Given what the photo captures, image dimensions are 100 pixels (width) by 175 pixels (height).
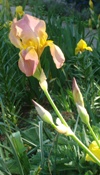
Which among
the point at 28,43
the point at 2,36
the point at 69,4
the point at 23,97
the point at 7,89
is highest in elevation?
the point at 28,43

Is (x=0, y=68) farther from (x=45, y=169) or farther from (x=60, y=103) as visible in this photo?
(x=45, y=169)

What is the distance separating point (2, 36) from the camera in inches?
133

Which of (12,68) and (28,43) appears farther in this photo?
(12,68)

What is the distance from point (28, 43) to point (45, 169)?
752 millimetres

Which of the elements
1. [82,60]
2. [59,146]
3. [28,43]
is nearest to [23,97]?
[82,60]

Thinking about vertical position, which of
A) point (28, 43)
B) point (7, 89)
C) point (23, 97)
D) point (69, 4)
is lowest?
point (69, 4)

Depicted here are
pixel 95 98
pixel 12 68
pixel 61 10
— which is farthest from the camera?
pixel 61 10

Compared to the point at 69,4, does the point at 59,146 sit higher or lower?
higher

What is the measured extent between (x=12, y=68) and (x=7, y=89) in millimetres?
285

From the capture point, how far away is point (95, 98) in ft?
9.37

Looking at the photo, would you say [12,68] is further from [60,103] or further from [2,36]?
[60,103]

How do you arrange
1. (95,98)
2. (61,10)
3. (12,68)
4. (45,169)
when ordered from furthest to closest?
(61,10), (12,68), (95,98), (45,169)

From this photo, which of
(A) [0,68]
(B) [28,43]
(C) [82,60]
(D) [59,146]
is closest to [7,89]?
(A) [0,68]

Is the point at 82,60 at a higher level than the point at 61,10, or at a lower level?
higher
